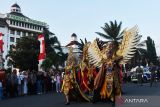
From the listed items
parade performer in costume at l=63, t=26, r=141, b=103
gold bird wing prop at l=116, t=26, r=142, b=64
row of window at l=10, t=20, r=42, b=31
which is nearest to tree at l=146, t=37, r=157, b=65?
row of window at l=10, t=20, r=42, b=31

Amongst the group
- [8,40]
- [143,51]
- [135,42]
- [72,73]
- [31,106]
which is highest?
[8,40]

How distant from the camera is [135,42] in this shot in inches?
567

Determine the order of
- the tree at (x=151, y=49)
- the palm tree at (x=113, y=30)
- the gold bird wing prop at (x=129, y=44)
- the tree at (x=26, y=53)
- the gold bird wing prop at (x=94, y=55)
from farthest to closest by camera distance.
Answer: the tree at (x=151, y=49) → the tree at (x=26, y=53) → the palm tree at (x=113, y=30) → the gold bird wing prop at (x=94, y=55) → the gold bird wing prop at (x=129, y=44)

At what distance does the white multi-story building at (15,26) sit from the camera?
371 ft

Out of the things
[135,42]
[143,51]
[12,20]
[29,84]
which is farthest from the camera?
[12,20]

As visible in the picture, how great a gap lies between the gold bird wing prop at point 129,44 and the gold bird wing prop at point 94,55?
3.55ft

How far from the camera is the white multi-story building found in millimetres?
113075

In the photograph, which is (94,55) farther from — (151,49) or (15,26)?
(15,26)

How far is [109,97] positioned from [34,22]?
108385mm

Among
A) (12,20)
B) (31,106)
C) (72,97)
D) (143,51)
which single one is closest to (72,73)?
(72,97)

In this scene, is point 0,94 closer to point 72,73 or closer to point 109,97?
point 72,73

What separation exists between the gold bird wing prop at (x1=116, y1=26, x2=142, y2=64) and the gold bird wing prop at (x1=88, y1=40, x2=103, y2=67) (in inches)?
42.6

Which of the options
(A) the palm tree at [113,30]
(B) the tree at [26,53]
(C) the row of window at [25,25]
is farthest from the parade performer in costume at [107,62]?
(C) the row of window at [25,25]

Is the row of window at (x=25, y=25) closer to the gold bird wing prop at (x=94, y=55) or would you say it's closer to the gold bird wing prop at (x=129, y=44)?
the gold bird wing prop at (x=94, y=55)
